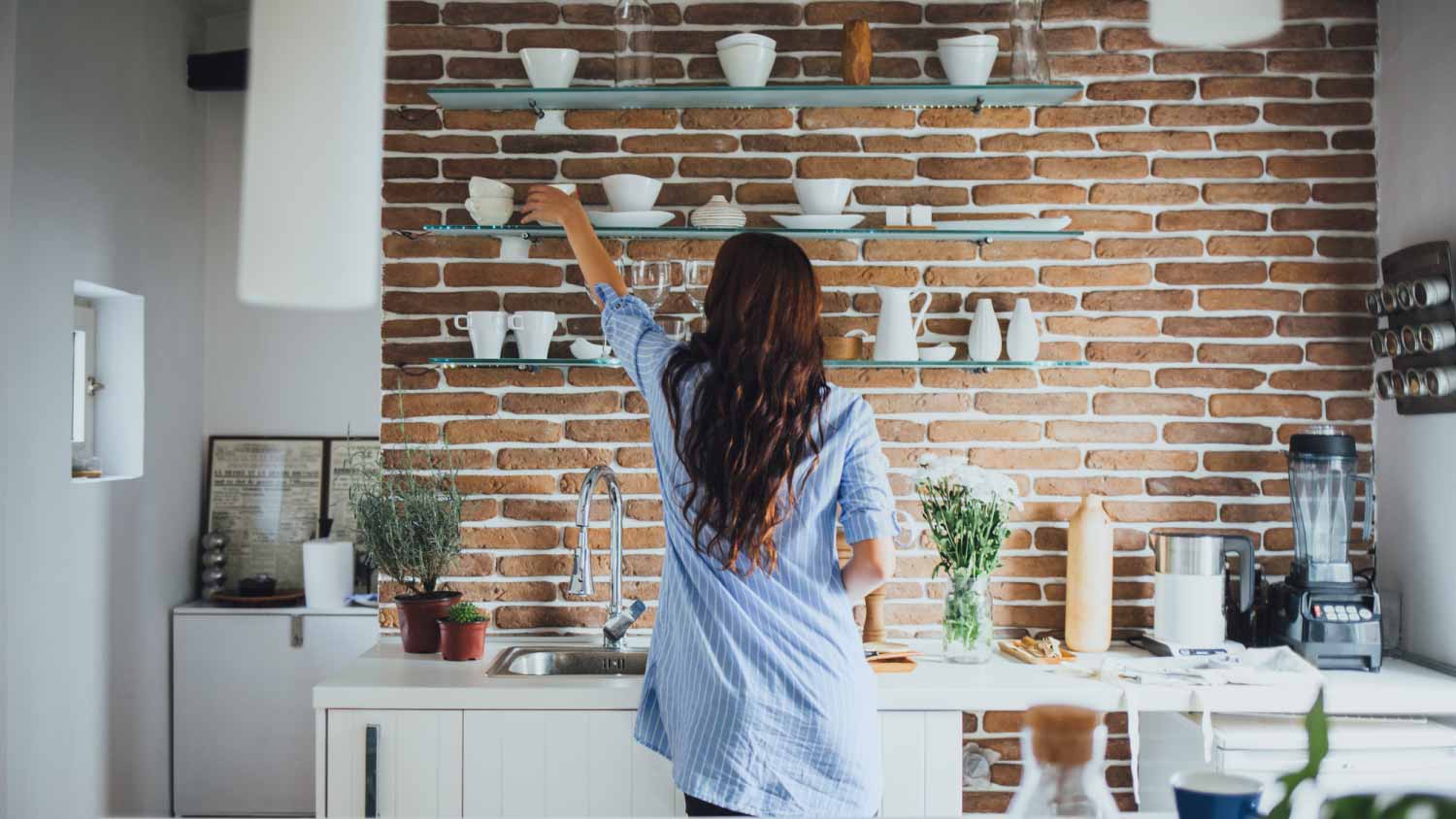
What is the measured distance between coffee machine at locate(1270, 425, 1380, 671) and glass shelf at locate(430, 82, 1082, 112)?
1.09 metres

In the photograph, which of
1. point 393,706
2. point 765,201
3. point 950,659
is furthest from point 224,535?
point 950,659

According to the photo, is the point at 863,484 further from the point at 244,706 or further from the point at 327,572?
the point at 244,706

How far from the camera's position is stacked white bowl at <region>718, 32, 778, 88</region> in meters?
2.50

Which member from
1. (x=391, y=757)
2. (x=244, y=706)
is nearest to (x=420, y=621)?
(x=391, y=757)

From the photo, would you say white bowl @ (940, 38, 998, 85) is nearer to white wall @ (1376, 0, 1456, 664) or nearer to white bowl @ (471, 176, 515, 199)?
white wall @ (1376, 0, 1456, 664)

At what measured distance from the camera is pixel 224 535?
3.98 meters

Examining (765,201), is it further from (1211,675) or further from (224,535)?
(224,535)

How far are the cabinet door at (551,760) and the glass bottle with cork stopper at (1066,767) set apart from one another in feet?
4.81

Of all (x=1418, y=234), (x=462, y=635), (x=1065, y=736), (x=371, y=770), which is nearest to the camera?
(x=1065, y=736)

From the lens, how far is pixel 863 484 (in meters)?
1.68

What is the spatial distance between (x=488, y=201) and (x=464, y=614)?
1023 mm

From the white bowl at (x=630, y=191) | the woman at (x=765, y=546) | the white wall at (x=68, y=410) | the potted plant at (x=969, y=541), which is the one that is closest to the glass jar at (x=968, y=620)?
the potted plant at (x=969, y=541)

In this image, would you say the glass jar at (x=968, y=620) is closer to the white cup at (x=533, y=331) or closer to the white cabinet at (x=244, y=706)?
the white cup at (x=533, y=331)

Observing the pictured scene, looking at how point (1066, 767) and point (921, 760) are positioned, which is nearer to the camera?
point (1066, 767)
